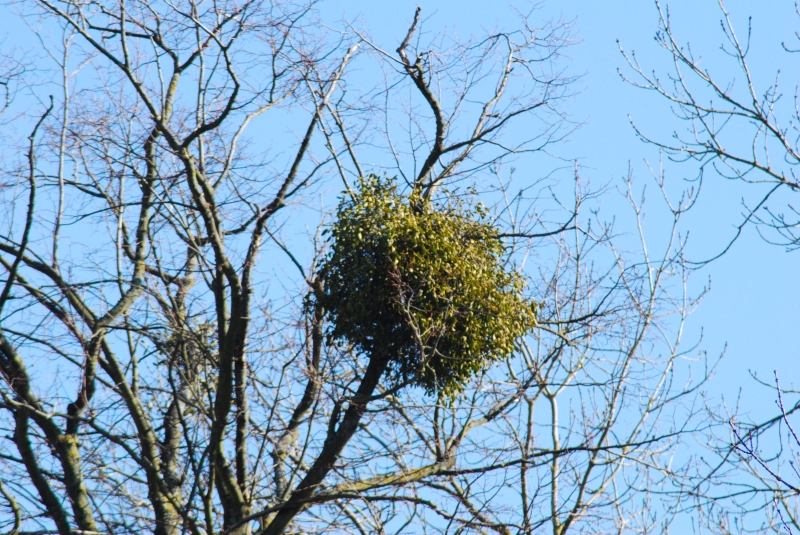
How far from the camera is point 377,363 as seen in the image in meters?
5.29

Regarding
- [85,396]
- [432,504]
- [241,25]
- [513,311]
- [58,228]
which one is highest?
[241,25]

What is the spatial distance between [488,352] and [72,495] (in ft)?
8.61

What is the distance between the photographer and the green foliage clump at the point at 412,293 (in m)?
5.00

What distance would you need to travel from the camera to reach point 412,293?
4.84 meters

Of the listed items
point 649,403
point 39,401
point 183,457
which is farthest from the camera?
point 649,403

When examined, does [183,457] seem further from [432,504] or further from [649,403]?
[649,403]

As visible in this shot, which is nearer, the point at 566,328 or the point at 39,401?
the point at 39,401

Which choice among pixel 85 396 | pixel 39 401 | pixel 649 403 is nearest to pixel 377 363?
pixel 85 396

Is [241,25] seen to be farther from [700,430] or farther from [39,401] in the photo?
[700,430]

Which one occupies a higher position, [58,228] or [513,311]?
[58,228]

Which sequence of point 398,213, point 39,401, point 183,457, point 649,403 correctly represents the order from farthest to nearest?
1. point 649,403
2. point 183,457
3. point 39,401
4. point 398,213

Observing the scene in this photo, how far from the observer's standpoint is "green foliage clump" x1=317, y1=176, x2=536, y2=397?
500 cm

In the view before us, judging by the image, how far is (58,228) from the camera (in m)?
5.57

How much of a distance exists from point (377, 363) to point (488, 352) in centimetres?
65
